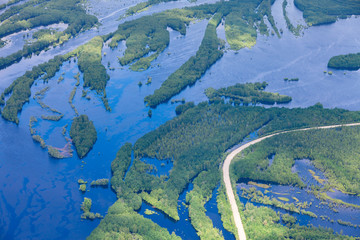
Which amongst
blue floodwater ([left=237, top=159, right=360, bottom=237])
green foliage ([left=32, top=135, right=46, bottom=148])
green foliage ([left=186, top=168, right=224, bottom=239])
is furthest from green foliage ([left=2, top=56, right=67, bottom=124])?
blue floodwater ([left=237, top=159, right=360, bottom=237])

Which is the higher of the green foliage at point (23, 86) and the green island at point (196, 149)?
the green foliage at point (23, 86)

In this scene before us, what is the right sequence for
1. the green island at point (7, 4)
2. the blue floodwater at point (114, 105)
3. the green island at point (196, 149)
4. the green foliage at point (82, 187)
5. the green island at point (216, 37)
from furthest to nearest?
the green island at point (7, 4)
the green island at point (216, 37)
the green foliage at point (82, 187)
the green island at point (196, 149)
the blue floodwater at point (114, 105)

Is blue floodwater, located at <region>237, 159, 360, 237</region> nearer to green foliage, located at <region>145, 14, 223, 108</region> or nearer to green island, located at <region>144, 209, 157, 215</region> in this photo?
green island, located at <region>144, 209, 157, 215</region>

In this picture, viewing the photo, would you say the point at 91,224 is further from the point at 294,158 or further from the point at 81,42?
the point at 81,42

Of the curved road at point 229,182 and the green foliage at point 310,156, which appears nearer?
the curved road at point 229,182

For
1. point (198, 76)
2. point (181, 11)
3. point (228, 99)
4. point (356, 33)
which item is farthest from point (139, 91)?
point (356, 33)

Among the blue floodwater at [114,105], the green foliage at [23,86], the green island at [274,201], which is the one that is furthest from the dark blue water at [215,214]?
the green foliage at [23,86]

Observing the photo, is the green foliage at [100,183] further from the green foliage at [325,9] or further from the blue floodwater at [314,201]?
the green foliage at [325,9]
